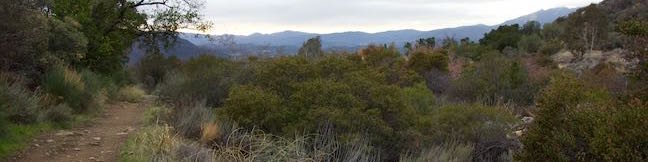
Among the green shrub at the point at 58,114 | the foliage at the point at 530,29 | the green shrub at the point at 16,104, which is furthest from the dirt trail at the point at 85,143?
the foliage at the point at 530,29

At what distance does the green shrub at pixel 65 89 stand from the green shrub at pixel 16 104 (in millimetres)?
1998

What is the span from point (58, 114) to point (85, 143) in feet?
6.79

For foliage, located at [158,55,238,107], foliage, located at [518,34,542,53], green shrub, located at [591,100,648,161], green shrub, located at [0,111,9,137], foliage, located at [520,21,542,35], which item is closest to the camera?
green shrub, located at [591,100,648,161]

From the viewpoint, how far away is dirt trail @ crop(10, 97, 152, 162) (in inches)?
348

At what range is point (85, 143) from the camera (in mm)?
10094

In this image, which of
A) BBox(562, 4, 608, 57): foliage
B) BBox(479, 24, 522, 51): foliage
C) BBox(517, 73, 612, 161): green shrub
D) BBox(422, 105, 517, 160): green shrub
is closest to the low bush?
BBox(422, 105, 517, 160): green shrub

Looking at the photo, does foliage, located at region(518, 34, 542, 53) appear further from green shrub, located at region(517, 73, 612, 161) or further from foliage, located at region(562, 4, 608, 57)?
green shrub, located at region(517, 73, 612, 161)

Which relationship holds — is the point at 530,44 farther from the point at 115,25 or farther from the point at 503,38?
the point at 115,25

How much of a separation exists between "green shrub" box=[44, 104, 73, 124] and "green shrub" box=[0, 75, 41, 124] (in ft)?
0.74

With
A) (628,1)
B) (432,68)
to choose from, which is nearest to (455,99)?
(432,68)

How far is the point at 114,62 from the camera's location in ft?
77.0

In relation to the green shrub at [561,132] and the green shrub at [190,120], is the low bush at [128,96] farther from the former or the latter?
the green shrub at [561,132]

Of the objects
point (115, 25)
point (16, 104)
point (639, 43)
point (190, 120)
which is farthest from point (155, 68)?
point (639, 43)

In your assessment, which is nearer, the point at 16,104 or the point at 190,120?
the point at 16,104
